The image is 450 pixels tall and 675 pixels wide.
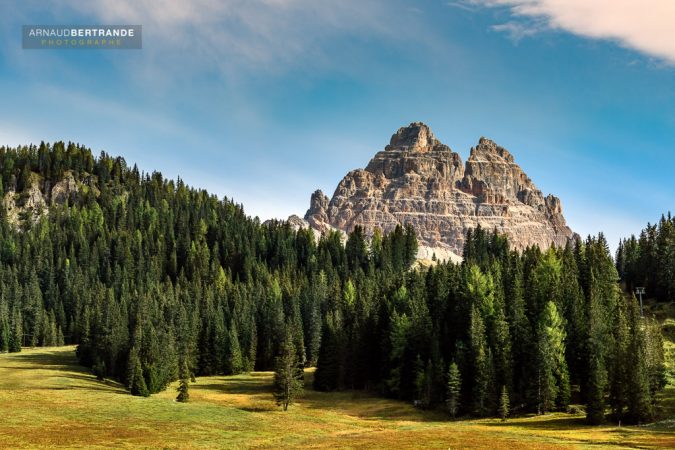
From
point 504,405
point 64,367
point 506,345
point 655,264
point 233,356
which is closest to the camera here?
point 504,405

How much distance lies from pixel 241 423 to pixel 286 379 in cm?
1989

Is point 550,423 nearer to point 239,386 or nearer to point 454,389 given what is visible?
point 454,389

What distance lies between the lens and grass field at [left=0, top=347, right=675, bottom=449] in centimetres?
5559

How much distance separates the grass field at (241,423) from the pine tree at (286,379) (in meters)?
1.97

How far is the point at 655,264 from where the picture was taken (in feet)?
488

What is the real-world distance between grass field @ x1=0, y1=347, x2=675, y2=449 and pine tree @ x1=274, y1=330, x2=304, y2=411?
197 cm

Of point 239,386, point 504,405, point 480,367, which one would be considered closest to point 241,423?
point 504,405

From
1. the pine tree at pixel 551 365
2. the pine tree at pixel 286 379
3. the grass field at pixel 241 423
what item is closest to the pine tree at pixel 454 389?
the grass field at pixel 241 423

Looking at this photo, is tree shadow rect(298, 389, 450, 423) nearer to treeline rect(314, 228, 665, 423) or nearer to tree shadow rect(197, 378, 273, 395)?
treeline rect(314, 228, 665, 423)

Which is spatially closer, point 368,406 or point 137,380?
point 137,380

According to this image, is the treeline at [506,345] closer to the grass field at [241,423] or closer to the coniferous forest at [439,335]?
the coniferous forest at [439,335]

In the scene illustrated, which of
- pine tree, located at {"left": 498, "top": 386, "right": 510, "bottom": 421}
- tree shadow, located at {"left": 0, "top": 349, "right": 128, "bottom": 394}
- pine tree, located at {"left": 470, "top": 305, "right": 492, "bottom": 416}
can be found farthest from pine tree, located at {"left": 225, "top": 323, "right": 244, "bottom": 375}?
pine tree, located at {"left": 498, "top": 386, "right": 510, "bottom": 421}

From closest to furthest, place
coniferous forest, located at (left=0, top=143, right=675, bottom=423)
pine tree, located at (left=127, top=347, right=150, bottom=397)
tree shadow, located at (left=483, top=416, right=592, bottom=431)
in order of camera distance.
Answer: tree shadow, located at (left=483, top=416, right=592, bottom=431)
coniferous forest, located at (left=0, top=143, right=675, bottom=423)
pine tree, located at (left=127, top=347, right=150, bottom=397)

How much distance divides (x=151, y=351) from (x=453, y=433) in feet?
178
